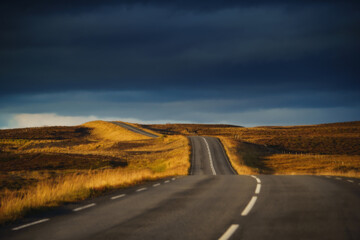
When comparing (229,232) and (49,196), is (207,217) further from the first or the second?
(49,196)

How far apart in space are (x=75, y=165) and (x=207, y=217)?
157 feet

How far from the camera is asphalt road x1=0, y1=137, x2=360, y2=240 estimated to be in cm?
746

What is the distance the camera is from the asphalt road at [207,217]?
746cm

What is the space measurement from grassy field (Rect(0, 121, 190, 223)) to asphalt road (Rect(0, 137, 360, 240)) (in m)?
1.45

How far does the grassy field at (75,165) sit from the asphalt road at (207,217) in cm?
145

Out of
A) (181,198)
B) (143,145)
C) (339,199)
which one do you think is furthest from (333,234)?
(143,145)

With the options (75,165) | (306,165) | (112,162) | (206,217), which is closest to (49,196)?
(206,217)

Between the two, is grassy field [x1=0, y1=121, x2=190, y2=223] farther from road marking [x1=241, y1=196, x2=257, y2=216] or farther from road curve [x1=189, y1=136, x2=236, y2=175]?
road marking [x1=241, y1=196, x2=257, y2=216]

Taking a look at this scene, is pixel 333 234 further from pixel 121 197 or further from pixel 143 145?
pixel 143 145

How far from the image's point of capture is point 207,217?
358 inches

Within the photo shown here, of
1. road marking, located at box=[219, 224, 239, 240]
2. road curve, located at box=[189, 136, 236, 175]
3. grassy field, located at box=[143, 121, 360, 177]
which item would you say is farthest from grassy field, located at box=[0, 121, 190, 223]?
grassy field, located at box=[143, 121, 360, 177]

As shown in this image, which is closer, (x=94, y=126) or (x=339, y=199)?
(x=339, y=199)

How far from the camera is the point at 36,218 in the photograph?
9.62 meters

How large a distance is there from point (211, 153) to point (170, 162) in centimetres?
1305
